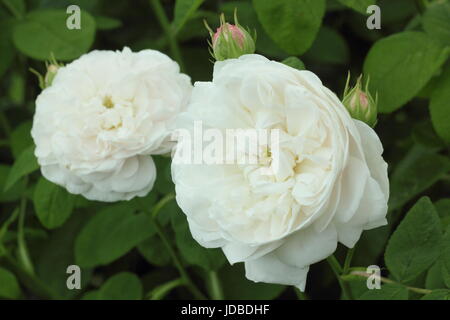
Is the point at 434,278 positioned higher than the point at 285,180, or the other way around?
the point at 285,180

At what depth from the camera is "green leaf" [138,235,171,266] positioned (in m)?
1.31

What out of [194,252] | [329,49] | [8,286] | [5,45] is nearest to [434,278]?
[194,252]

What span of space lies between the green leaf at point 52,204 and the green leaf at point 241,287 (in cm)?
36

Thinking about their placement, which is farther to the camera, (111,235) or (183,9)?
(111,235)

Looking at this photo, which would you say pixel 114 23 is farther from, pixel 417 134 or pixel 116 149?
pixel 417 134

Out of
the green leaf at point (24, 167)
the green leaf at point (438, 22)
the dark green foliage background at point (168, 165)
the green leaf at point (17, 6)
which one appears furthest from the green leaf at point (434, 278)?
the green leaf at point (17, 6)

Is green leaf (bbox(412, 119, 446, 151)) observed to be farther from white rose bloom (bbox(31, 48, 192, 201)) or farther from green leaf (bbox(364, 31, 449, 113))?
white rose bloom (bbox(31, 48, 192, 201))

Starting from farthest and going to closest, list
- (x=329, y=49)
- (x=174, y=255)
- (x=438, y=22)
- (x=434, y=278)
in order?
(x=329, y=49)
(x=174, y=255)
(x=438, y=22)
(x=434, y=278)

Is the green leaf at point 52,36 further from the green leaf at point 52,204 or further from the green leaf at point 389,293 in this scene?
the green leaf at point 389,293

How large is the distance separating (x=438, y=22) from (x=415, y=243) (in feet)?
1.32

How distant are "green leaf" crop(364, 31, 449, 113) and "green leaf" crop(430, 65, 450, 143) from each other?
0.03 m

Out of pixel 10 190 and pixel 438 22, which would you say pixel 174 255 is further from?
pixel 438 22

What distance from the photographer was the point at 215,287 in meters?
1.31

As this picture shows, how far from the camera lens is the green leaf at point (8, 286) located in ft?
4.05
